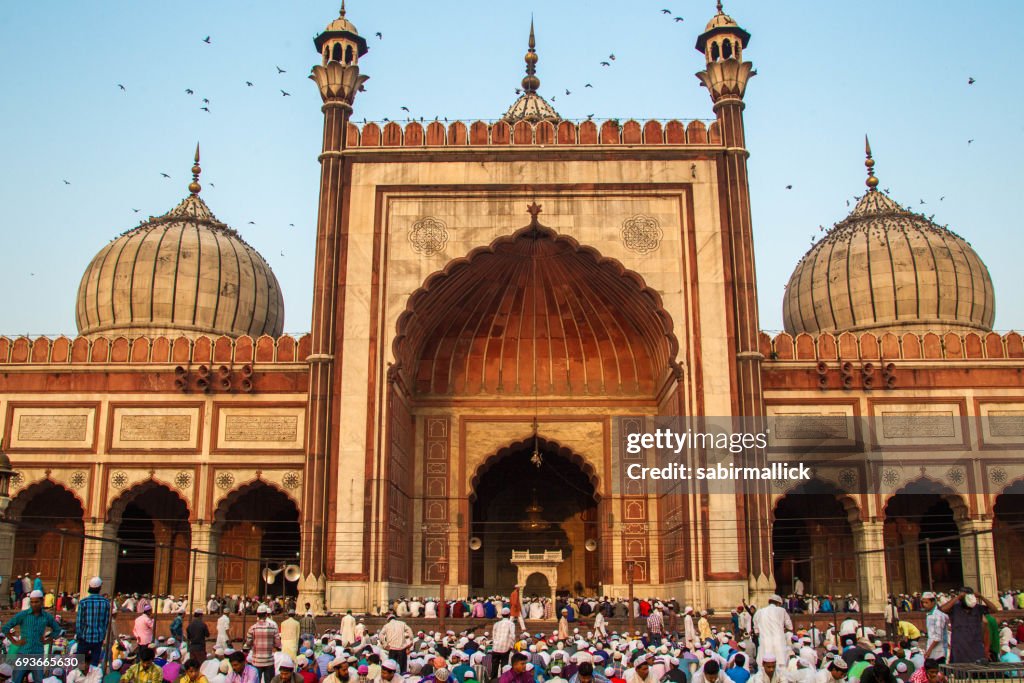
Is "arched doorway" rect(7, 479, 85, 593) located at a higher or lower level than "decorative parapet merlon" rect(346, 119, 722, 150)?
lower

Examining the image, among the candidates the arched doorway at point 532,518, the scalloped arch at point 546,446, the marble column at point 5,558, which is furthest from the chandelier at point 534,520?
the marble column at point 5,558

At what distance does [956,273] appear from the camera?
21625 mm

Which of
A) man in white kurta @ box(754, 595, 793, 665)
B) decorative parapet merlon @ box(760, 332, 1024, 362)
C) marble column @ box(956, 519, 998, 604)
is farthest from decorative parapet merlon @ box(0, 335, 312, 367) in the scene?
marble column @ box(956, 519, 998, 604)

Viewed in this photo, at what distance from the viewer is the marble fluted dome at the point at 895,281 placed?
21.5 m

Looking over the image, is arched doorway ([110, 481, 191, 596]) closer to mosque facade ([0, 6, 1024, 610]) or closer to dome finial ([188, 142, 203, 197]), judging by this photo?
mosque facade ([0, 6, 1024, 610])

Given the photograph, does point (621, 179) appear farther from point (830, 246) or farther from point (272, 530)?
point (272, 530)

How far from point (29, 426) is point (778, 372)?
1315cm

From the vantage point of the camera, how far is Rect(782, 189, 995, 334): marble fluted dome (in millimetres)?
21453

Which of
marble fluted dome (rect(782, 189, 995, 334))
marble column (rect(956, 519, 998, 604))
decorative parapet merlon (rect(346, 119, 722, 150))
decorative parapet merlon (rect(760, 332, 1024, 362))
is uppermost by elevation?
decorative parapet merlon (rect(346, 119, 722, 150))

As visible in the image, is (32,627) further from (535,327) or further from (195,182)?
(195,182)

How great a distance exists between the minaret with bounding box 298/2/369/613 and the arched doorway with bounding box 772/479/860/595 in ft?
28.1

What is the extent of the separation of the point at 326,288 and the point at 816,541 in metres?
10.6

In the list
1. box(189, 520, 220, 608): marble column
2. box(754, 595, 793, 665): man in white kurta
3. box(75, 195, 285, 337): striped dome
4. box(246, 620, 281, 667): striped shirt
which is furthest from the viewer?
box(75, 195, 285, 337): striped dome

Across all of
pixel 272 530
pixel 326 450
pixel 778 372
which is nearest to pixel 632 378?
pixel 778 372
